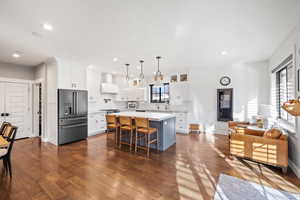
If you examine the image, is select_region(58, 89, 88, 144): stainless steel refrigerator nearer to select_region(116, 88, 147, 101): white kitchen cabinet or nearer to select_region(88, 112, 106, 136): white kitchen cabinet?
select_region(88, 112, 106, 136): white kitchen cabinet

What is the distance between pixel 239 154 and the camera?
2.99 meters

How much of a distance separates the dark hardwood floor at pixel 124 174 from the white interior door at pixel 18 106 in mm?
1552

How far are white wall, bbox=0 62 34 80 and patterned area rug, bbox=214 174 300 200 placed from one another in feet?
22.3

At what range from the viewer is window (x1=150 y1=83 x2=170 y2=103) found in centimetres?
671

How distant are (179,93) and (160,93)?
121 centimetres

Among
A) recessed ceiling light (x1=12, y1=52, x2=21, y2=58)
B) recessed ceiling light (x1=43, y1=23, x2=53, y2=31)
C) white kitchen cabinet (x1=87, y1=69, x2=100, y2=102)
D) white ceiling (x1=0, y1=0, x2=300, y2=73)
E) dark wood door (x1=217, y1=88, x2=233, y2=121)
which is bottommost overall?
dark wood door (x1=217, y1=88, x2=233, y2=121)

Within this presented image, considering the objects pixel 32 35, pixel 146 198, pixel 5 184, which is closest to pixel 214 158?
pixel 146 198

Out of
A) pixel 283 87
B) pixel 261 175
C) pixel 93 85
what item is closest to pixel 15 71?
pixel 93 85

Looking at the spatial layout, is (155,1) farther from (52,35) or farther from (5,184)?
(5,184)

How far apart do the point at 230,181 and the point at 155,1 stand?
9.83 ft

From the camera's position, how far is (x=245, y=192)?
203cm

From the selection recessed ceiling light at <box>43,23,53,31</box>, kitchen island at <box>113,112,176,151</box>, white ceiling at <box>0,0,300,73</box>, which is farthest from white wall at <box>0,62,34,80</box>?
kitchen island at <box>113,112,176,151</box>

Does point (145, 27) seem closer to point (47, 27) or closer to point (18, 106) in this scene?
point (47, 27)

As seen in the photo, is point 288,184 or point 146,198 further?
point 288,184
